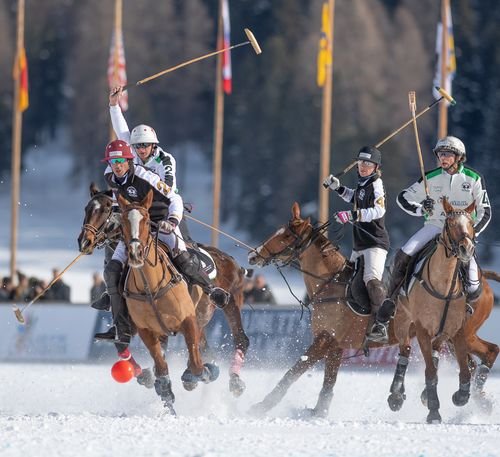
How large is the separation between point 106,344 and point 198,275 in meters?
6.29

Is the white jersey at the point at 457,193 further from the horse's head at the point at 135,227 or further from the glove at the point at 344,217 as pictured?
the horse's head at the point at 135,227

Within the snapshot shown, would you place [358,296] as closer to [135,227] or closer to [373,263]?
[373,263]

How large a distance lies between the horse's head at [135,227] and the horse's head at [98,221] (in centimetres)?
61

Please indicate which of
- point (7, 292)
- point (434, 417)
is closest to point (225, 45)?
point (7, 292)

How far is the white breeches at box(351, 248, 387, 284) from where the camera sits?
14016 millimetres

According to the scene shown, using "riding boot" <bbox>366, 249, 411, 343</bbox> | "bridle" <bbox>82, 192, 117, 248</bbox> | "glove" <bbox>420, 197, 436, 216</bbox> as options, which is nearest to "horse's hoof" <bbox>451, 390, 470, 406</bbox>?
"riding boot" <bbox>366, 249, 411, 343</bbox>

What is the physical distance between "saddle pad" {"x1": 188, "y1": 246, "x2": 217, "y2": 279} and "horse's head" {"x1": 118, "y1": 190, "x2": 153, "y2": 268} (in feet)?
6.07

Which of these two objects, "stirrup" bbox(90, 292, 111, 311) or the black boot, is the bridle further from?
the black boot

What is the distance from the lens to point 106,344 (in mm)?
19344

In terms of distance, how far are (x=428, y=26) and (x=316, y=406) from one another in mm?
48067

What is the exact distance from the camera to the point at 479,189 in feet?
42.9

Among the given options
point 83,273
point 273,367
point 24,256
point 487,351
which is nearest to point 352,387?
point 273,367

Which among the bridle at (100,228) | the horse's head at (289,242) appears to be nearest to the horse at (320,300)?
the horse's head at (289,242)

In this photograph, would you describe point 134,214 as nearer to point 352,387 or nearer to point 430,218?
point 430,218
